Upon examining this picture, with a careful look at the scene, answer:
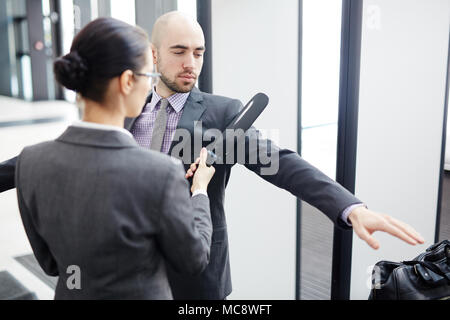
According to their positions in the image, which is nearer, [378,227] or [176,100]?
[378,227]

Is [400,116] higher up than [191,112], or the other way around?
[191,112]

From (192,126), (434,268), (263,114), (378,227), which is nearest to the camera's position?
(378,227)

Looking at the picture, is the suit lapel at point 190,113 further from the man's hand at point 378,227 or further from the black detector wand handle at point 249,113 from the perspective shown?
the man's hand at point 378,227

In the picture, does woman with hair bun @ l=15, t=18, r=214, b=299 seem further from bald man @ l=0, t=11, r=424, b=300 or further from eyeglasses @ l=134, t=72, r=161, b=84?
bald man @ l=0, t=11, r=424, b=300

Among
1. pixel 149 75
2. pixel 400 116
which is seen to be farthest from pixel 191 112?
pixel 400 116

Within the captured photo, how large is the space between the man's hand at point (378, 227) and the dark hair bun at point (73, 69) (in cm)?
61

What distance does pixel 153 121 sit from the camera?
1.29 metres

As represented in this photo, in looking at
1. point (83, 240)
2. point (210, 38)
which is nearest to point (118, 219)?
point (83, 240)

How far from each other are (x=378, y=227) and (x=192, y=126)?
1.82 ft

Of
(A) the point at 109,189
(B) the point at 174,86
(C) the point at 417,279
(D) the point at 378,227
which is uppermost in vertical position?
(B) the point at 174,86

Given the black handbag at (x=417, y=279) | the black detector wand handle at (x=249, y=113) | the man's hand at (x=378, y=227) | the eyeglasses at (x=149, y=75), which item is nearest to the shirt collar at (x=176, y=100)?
the black detector wand handle at (x=249, y=113)

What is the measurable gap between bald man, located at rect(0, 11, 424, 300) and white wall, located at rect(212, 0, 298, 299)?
1.95ft

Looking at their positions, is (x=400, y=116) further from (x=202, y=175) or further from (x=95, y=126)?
(x=95, y=126)

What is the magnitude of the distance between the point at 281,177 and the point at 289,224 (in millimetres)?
1125
